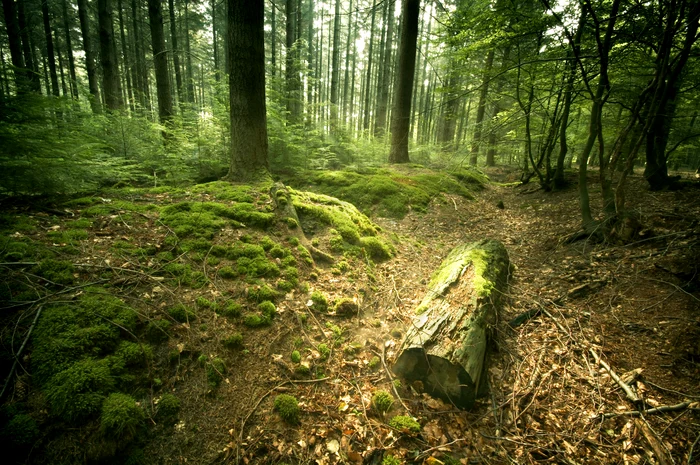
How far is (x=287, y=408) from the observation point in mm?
2535

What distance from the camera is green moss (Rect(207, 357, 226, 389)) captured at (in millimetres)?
2568

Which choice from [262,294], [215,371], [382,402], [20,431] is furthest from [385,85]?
[20,431]

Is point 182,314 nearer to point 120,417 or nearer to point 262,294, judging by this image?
point 262,294

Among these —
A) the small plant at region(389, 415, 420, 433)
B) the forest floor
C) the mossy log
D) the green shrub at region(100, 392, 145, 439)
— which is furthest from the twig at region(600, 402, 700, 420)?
the green shrub at region(100, 392, 145, 439)

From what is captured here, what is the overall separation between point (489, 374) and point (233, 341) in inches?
110

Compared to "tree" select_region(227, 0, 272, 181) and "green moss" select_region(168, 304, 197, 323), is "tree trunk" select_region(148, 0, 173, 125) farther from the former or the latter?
"green moss" select_region(168, 304, 197, 323)

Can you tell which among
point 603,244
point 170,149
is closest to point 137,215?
point 170,149

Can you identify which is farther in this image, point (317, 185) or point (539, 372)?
point (317, 185)

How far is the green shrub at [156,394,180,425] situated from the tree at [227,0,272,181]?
450cm

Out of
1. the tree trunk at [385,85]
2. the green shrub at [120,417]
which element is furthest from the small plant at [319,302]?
the tree trunk at [385,85]

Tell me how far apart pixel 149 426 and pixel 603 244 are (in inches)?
260

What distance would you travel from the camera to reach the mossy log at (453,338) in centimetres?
278

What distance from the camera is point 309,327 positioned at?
3.44 meters

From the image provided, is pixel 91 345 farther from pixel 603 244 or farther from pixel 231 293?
pixel 603 244
